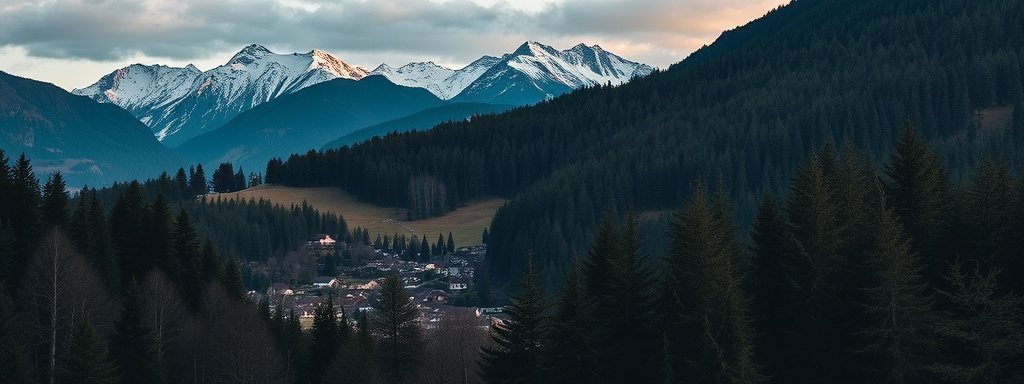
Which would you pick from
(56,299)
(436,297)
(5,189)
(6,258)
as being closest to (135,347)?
(56,299)

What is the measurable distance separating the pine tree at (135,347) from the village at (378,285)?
184 ft

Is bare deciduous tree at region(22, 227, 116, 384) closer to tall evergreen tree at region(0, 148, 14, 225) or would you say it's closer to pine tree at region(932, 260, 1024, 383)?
tall evergreen tree at region(0, 148, 14, 225)

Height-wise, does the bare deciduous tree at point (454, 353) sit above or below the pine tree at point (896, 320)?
below

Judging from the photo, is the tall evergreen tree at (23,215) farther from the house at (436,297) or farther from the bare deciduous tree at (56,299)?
the house at (436,297)

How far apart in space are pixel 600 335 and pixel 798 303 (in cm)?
754

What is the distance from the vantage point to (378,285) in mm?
151625

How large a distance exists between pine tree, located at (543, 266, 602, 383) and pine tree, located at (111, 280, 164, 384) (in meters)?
19.6

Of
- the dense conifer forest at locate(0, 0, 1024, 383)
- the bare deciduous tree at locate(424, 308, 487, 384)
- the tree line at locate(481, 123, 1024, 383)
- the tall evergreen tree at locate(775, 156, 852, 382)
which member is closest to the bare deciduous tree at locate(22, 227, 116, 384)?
the dense conifer forest at locate(0, 0, 1024, 383)

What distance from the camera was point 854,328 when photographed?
46.7m

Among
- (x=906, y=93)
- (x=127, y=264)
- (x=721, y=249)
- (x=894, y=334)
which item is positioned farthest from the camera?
(x=906, y=93)

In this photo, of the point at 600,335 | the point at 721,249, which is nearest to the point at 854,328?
the point at 721,249

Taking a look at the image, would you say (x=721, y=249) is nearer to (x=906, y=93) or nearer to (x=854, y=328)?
(x=854, y=328)

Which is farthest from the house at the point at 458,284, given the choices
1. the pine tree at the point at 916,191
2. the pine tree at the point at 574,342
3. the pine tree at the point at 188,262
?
the pine tree at the point at 574,342

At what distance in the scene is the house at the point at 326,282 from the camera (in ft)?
508
